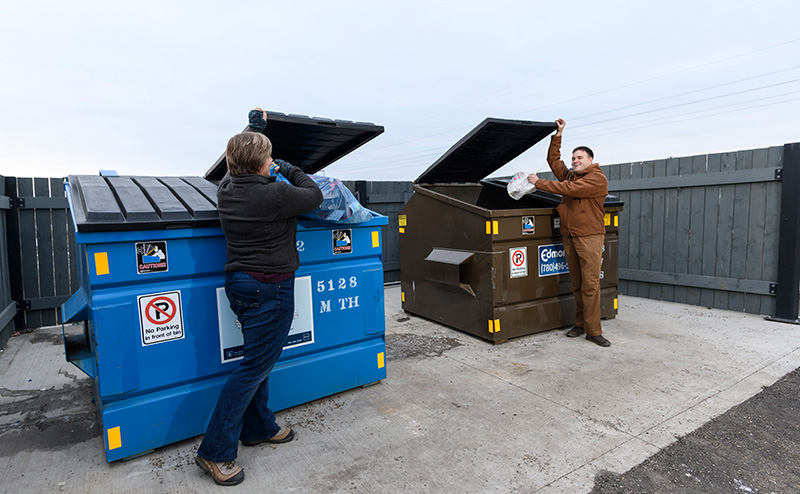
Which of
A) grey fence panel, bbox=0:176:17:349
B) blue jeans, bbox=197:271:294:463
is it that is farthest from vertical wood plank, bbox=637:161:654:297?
grey fence panel, bbox=0:176:17:349

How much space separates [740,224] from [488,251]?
3.42 metres

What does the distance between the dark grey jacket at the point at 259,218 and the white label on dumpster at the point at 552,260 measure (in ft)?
9.99

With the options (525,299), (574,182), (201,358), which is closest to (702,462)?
(525,299)

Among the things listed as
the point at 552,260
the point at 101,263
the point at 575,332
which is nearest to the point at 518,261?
the point at 552,260

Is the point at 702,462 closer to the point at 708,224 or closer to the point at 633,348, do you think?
the point at 633,348

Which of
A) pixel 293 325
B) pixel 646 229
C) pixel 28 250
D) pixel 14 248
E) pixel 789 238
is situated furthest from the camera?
pixel 646 229

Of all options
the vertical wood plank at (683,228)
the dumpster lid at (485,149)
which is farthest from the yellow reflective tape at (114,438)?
the vertical wood plank at (683,228)

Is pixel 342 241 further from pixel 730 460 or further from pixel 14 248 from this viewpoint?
pixel 14 248

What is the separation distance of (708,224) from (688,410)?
3.60 metres

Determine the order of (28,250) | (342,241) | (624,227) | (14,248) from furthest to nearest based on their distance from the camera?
(624,227)
(28,250)
(14,248)
(342,241)

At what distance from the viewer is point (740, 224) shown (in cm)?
538

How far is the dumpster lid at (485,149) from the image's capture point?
4574mm

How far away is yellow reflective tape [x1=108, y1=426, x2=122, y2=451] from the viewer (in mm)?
2414

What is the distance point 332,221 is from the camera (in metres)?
3.03
